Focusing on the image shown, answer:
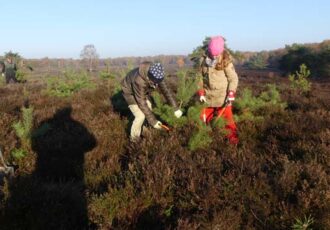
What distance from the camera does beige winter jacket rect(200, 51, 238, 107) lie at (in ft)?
19.2

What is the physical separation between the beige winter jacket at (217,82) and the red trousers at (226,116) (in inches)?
7.0

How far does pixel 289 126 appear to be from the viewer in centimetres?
593

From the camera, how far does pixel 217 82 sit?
595 centimetres

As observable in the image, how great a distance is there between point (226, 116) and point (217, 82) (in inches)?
22.7

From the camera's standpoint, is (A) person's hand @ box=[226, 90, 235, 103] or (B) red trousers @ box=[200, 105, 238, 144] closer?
(B) red trousers @ box=[200, 105, 238, 144]

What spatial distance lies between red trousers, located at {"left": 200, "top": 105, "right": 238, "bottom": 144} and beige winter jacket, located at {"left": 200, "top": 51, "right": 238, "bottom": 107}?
179 mm

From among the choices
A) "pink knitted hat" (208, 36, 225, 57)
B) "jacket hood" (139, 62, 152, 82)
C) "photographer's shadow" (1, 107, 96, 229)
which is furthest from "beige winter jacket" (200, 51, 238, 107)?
"photographer's shadow" (1, 107, 96, 229)

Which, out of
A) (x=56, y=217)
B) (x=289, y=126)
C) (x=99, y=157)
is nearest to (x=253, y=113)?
(x=289, y=126)

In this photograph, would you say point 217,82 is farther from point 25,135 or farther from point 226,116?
point 25,135

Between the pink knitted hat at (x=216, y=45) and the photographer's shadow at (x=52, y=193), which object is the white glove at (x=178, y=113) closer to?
the pink knitted hat at (x=216, y=45)

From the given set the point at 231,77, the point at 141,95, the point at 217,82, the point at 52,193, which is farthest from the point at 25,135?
the point at 231,77

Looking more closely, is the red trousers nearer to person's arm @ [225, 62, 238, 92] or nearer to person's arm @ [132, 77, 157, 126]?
person's arm @ [225, 62, 238, 92]

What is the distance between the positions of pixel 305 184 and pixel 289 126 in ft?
8.48

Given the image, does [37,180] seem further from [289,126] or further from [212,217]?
[289,126]
